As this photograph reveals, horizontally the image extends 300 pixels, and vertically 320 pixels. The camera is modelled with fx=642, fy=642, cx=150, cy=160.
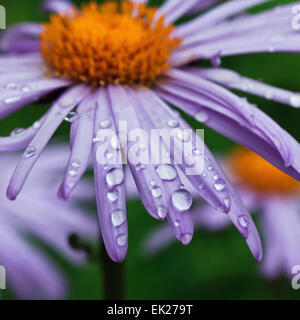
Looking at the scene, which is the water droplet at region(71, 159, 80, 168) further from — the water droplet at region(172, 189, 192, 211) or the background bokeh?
the background bokeh

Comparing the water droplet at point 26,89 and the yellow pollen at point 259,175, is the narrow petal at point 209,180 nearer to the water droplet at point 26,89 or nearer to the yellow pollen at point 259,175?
the water droplet at point 26,89

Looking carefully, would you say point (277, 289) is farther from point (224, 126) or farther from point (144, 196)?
point (144, 196)

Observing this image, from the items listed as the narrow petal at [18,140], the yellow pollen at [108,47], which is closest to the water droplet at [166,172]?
the narrow petal at [18,140]

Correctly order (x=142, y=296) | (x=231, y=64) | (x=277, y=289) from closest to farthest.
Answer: (x=277, y=289)
(x=142, y=296)
(x=231, y=64)

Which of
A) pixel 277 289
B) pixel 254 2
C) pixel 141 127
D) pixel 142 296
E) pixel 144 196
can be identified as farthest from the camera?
pixel 142 296

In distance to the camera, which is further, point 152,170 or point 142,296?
point 142,296

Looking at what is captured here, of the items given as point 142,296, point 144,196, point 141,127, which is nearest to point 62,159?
point 142,296

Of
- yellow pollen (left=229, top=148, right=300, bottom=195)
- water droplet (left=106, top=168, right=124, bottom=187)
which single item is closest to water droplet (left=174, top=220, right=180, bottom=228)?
water droplet (left=106, top=168, right=124, bottom=187)
